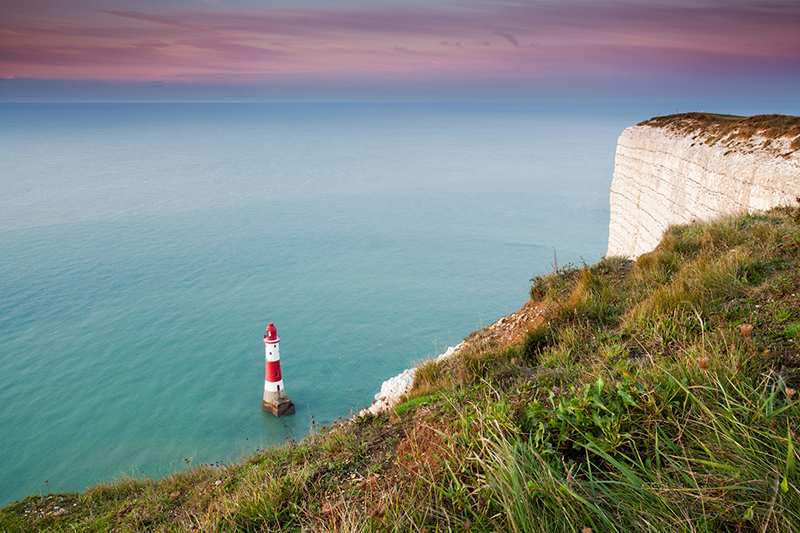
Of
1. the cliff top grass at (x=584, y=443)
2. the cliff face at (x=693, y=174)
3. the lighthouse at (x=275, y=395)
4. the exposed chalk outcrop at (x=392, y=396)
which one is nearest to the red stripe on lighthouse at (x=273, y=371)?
the lighthouse at (x=275, y=395)

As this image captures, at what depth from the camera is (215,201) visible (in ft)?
161

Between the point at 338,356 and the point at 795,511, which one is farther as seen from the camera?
the point at 338,356

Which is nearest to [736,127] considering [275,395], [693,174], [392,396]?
[693,174]

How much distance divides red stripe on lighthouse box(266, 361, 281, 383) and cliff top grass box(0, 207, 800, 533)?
964 cm

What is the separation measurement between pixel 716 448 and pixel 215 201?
171 ft

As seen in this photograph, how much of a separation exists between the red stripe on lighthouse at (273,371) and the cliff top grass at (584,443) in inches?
379

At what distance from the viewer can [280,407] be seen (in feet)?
54.4

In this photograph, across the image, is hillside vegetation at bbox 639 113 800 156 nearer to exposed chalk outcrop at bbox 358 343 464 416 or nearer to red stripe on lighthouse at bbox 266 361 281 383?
exposed chalk outcrop at bbox 358 343 464 416

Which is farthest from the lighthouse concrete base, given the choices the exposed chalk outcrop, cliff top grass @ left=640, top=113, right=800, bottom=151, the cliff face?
cliff top grass @ left=640, top=113, right=800, bottom=151

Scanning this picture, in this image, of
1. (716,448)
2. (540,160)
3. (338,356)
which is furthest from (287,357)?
(540,160)

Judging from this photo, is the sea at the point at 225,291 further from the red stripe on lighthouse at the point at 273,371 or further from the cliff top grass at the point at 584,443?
the cliff top grass at the point at 584,443

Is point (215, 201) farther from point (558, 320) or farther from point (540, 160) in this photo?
point (540, 160)

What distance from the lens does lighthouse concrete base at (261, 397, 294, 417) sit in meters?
16.6

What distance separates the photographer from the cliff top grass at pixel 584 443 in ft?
8.06
